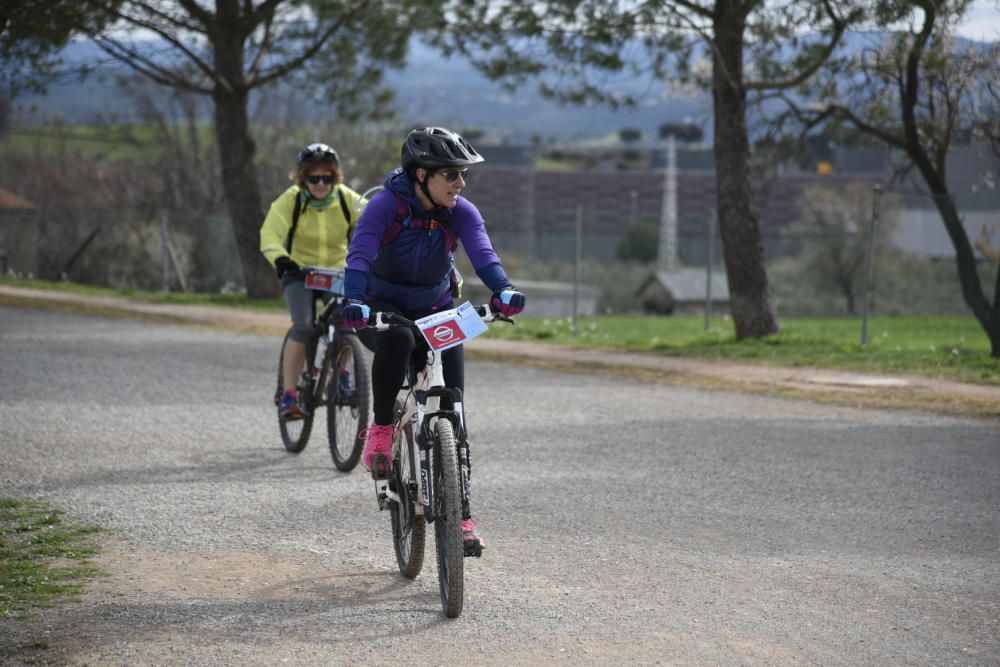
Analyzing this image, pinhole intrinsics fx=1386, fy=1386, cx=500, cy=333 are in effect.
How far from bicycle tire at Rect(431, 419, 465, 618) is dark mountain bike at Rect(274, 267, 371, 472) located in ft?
9.03

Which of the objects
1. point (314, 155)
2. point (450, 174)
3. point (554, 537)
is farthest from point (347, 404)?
point (450, 174)

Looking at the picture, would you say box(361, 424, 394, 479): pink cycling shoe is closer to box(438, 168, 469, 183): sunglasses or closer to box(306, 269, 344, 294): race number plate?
box(438, 168, 469, 183): sunglasses

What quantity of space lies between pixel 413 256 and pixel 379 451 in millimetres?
900

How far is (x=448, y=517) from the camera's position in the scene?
544 cm

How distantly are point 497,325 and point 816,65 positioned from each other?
720 cm

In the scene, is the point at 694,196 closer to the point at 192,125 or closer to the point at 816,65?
the point at 192,125

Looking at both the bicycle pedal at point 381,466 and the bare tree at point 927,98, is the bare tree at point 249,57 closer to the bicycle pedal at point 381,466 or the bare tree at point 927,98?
the bare tree at point 927,98

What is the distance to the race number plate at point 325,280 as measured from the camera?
873cm

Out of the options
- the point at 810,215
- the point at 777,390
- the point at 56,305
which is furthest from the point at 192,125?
the point at 777,390

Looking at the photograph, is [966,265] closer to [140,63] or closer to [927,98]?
[927,98]

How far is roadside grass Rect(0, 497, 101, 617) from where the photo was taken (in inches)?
221

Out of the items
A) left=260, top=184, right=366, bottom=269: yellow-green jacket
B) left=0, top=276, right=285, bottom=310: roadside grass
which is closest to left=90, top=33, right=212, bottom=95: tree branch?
left=0, top=276, right=285, bottom=310: roadside grass

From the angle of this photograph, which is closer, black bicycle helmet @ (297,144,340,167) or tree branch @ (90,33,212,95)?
black bicycle helmet @ (297,144,340,167)

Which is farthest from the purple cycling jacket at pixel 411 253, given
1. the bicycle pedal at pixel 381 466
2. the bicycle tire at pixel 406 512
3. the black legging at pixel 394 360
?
the bicycle pedal at pixel 381 466
